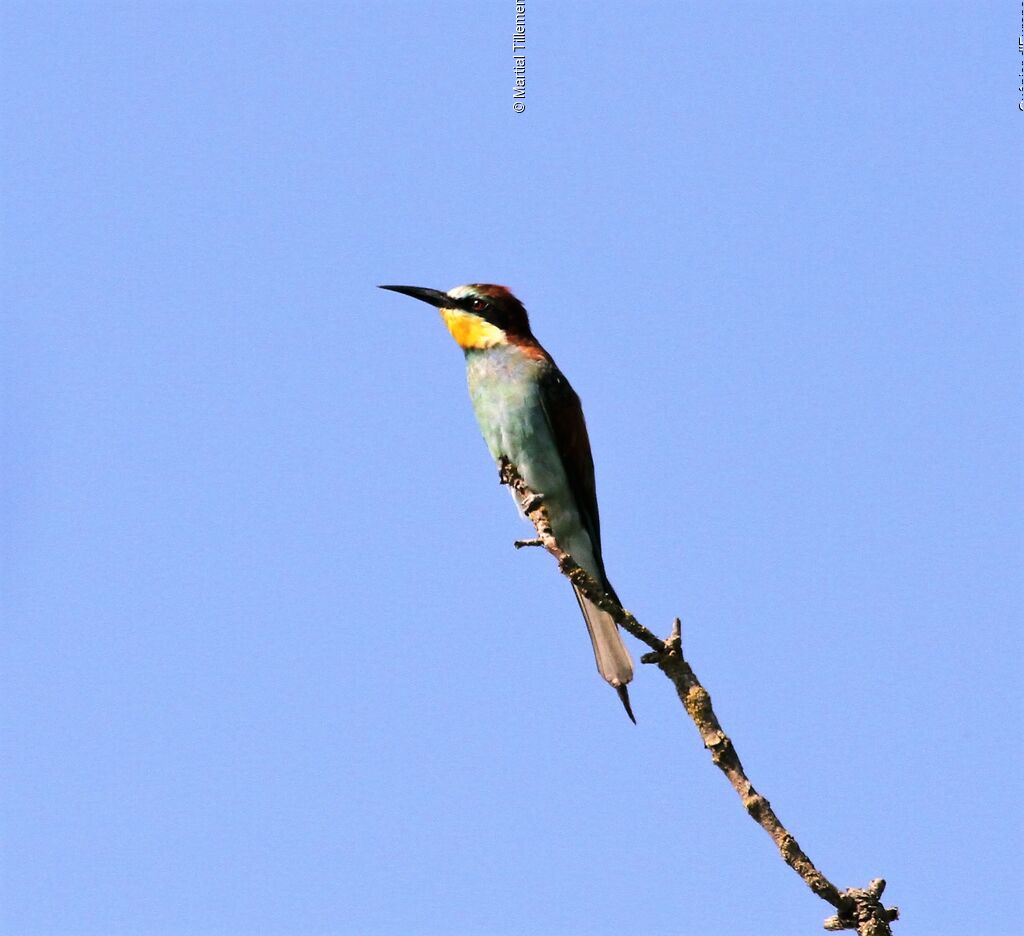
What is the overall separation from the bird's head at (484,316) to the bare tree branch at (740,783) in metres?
2.26

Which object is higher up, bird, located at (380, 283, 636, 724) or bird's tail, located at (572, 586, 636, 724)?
bird, located at (380, 283, 636, 724)

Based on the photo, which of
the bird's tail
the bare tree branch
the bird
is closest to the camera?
the bare tree branch

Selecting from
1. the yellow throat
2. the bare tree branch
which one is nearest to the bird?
the yellow throat

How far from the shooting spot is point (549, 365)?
5.09 meters

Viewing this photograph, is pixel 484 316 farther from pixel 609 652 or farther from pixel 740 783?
pixel 740 783

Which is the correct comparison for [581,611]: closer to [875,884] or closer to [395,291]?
[395,291]

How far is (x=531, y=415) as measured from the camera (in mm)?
4984

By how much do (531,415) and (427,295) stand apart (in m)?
0.71

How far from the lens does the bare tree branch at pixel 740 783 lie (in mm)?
2201

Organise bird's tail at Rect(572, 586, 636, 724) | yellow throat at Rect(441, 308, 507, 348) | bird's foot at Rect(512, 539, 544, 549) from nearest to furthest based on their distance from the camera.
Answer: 1. bird's foot at Rect(512, 539, 544, 549)
2. bird's tail at Rect(572, 586, 636, 724)
3. yellow throat at Rect(441, 308, 507, 348)

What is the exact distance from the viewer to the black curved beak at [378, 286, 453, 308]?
5.25 m

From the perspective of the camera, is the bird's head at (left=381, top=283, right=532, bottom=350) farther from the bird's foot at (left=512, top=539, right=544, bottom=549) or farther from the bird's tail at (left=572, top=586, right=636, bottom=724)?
the bird's foot at (left=512, top=539, right=544, bottom=549)

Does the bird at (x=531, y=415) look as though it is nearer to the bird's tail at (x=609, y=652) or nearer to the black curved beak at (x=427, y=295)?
the black curved beak at (x=427, y=295)

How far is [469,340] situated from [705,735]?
2932 millimetres
